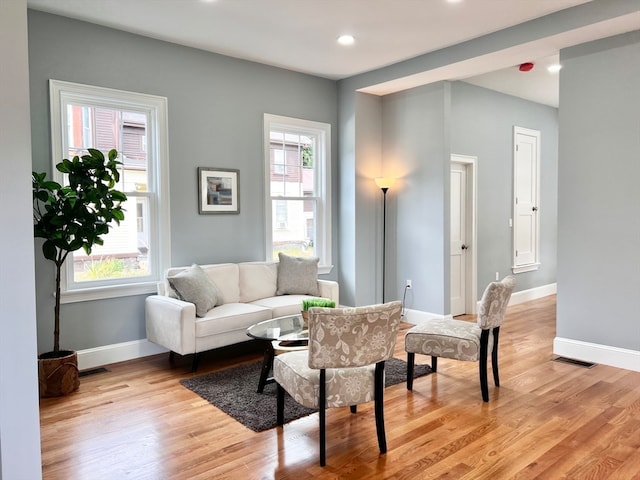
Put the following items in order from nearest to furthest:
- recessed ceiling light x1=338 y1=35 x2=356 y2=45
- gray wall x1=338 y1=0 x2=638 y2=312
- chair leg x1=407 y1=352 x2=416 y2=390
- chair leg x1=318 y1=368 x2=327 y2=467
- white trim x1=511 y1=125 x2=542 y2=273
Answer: chair leg x1=318 y1=368 x2=327 y2=467 → chair leg x1=407 y1=352 x2=416 y2=390 → recessed ceiling light x1=338 y1=35 x2=356 y2=45 → gray wall x1=338 y1=0 x2=638 y2=312 → white trim x1=511 y1=125 x2=542 y2=273

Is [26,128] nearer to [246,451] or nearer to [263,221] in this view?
[246,451]

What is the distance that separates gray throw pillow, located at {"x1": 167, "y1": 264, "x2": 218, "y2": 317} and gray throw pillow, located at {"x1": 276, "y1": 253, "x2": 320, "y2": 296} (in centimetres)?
99

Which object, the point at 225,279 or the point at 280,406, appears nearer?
the point at 280,406

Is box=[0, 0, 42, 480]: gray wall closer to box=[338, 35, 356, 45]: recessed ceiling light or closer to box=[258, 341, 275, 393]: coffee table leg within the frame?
box=[258, 341, 275, 393]: coffee table leg

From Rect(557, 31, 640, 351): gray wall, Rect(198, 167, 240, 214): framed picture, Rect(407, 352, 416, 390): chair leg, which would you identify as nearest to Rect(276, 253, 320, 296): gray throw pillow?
Rect(198, 167, 240, 214): framed picture

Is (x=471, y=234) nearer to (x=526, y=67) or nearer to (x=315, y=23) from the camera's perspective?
(x=526, y=67)

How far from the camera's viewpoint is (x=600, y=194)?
4078 mm

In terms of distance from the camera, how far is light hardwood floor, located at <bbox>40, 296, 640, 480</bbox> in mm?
2461

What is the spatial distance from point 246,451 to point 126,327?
2215 mm

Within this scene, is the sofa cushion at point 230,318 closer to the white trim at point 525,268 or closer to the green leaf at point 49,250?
the green leaf at point 49,250

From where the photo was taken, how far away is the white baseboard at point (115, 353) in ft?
13.4

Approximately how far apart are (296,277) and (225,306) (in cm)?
92

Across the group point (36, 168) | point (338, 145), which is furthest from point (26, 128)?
point (338, 145)

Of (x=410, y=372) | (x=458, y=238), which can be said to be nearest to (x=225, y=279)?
(x=410, y=372)
